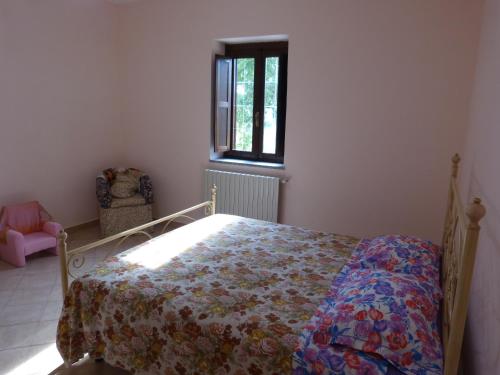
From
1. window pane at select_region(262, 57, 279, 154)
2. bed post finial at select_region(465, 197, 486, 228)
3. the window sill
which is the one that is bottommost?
the window sill

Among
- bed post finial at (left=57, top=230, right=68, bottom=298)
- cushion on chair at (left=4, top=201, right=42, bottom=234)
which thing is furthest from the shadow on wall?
cushion on chair at (left=4, top=201, right=42, bottom=234)

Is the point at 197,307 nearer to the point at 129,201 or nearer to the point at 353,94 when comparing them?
the point at 353,94

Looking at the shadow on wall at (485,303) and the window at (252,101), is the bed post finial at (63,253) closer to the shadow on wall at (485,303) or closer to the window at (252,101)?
the shadow on wall at (485,303)

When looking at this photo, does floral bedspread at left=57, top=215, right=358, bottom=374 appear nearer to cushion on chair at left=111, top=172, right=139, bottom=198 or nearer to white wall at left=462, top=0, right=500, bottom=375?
white wall at left=462, top=0, right=500, bottom=375

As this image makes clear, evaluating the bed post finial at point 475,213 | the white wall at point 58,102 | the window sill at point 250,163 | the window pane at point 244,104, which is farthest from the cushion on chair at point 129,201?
the bed post finial at point 475,213

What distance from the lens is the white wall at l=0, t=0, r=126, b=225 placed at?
3.61 m

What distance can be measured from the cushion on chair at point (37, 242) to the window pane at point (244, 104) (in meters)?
2.14

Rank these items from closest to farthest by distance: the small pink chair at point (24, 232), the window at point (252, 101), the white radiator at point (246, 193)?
the small pink chair at point (24, 232) < the white radiator at point (246, 193) < the window at point (252, 101)

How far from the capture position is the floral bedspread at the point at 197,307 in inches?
61.6

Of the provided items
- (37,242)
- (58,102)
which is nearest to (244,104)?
(58,102)

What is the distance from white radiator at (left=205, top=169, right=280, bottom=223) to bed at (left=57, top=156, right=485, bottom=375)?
142 cm

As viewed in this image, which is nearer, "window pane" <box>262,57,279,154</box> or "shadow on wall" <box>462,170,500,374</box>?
"shadow on wall" <box>462,170,500,374</box>

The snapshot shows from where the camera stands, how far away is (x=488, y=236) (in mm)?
1519

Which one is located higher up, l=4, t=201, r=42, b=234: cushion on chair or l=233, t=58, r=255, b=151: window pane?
l=233, t=58, r=255, b=151: window pane
